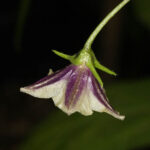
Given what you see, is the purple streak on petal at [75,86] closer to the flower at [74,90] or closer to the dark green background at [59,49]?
the flower at [74,90]

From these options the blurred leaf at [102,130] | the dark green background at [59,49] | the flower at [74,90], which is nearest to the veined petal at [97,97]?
the flower at [74,90]

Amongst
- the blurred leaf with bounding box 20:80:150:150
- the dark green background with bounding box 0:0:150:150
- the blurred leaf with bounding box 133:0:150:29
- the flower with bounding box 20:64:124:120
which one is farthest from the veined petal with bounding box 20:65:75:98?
the blurred leaf with bounding box 133:0:150:29

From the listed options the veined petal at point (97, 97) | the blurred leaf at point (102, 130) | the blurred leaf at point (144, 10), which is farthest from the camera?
the blurred leaf at point (144, 10)

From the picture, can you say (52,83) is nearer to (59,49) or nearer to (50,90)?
(50,90)

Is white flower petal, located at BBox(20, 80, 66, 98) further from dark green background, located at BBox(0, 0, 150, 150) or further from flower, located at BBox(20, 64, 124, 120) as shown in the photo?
dark green background, located at BBox(0, 0, 150, 150)

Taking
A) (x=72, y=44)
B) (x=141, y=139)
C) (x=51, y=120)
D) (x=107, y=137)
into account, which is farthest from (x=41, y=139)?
(x=72, y=44)

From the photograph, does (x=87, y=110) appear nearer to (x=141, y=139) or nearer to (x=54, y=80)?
(x=54, y=80)

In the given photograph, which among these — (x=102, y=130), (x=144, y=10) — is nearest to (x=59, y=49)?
(x=144, y=10)
